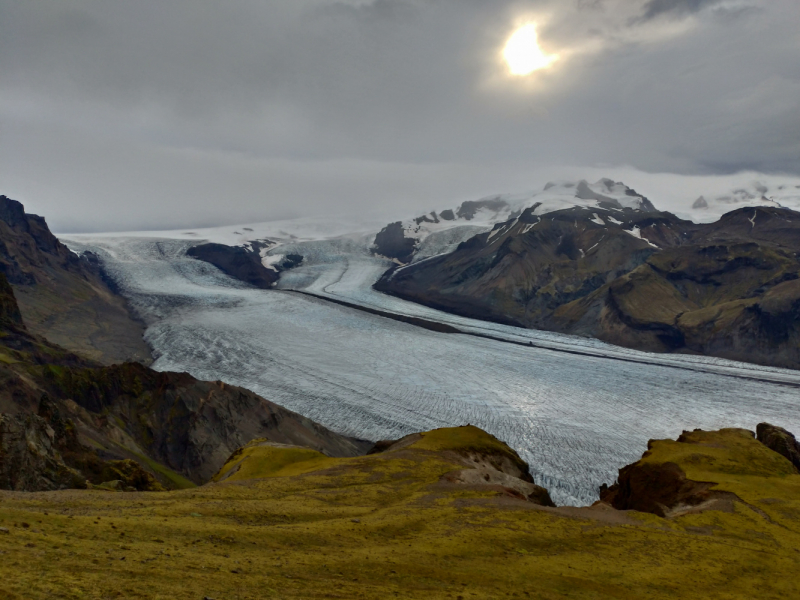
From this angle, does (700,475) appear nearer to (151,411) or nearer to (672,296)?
(151,411)

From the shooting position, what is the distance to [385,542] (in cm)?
2100

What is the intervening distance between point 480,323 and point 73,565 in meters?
147

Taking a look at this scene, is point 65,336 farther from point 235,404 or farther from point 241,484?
point 241,484

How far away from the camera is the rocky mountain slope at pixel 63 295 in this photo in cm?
11031

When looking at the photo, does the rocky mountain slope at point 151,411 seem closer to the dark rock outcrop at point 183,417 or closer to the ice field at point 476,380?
the dark rock outcrop at point 183,417

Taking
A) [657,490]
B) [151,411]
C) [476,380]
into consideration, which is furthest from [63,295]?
[657,490]

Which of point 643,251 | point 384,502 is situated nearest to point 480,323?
point 643,251

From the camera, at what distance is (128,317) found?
137000 millimetres

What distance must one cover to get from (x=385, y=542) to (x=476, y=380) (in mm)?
69021

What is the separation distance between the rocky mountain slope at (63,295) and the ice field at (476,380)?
7034 mm

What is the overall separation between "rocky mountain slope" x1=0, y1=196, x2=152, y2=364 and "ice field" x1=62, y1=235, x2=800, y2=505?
23.1ft

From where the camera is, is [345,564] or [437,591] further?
[345,564]

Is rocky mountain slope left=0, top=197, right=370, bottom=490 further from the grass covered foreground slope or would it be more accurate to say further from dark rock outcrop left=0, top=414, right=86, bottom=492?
the grass covered foreground slope

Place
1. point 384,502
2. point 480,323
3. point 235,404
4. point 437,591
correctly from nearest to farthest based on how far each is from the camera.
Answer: point 437,591 < point 384,502 < point 235,404 < point 480,323
